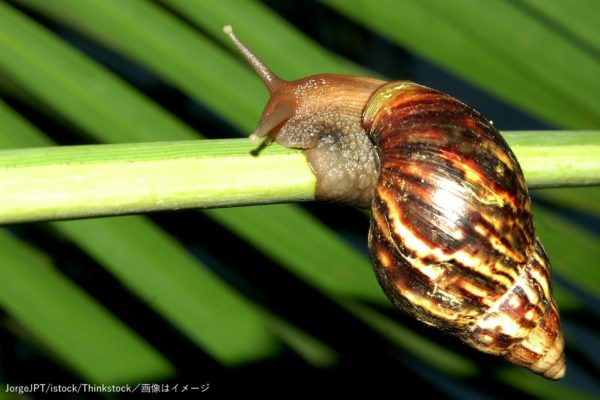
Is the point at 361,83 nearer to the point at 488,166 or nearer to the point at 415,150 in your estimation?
the point at 415,150

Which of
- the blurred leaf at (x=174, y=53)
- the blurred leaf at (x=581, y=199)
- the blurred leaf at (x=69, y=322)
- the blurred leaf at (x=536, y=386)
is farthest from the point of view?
the blurred leaf at (x=581, y=199)

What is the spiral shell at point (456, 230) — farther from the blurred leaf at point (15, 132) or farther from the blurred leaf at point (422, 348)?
the blurred leaf at point (15, 132)

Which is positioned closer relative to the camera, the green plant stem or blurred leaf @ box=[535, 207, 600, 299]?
the green plant stem

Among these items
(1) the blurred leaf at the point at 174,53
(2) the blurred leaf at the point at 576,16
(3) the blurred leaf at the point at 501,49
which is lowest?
(1) the blurred leaf at the point at 174,53

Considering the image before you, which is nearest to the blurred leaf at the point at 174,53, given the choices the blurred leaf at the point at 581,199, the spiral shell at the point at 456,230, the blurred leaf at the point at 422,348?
the spiral shell at the point at 456,230

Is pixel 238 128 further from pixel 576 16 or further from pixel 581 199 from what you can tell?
pixel 581 199

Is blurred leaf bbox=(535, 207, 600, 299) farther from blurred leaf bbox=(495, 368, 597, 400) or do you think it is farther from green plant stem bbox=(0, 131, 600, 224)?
green plant stem bbox=(0, 131, 600, 224)

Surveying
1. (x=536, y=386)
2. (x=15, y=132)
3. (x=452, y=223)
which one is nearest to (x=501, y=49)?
(x=452, y=223)

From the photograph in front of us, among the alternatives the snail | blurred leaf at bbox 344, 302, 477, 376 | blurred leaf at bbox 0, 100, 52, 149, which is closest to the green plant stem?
the snail
